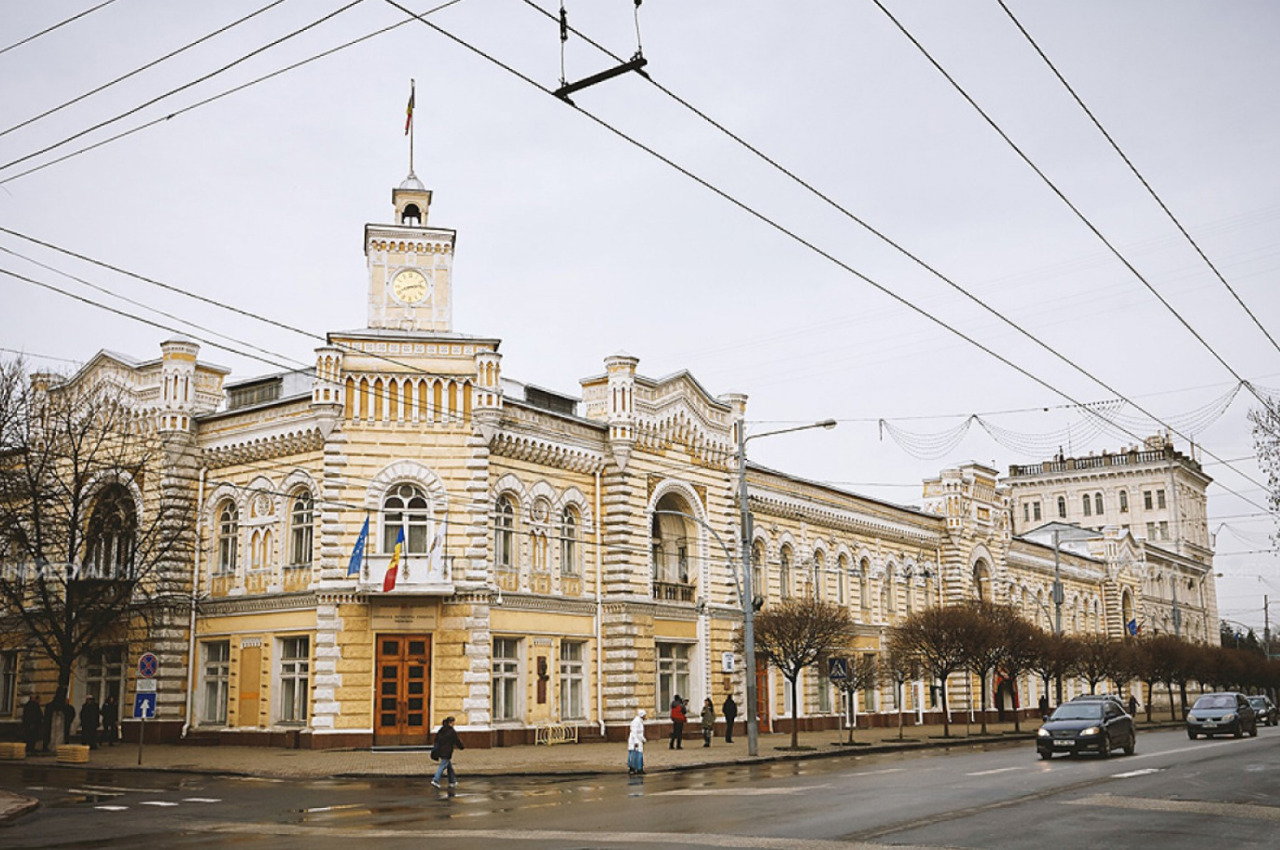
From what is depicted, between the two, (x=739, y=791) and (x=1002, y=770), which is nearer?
(x=739, y=791)

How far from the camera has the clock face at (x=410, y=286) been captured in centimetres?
3988

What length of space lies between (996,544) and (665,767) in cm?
4190

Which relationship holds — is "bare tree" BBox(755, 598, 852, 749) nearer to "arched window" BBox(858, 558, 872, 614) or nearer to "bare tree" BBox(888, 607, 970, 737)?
"bare tree" BBox(888, 607, 970, 737)

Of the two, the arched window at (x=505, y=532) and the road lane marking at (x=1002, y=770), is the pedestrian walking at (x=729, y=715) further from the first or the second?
the road lane marking at (x=1002, y=770)

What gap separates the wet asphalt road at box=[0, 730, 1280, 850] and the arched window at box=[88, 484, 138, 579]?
39.3 feet

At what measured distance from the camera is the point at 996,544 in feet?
222

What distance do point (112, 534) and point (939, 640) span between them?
30.6 m

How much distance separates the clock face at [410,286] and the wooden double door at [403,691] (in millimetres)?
11125

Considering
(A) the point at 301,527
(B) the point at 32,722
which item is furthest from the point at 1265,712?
(B) the point at 32,722

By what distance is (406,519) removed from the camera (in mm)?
36531

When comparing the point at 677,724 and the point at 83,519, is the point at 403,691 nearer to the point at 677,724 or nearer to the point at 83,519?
the point at 677,724

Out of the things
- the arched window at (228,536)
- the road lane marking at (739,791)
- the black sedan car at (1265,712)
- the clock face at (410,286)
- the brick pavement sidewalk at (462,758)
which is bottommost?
the black sedan car at (1265,712)

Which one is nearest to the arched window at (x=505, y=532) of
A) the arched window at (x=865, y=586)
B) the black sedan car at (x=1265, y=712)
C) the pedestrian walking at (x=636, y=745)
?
the pedestrian walking at (x=636, y=745)

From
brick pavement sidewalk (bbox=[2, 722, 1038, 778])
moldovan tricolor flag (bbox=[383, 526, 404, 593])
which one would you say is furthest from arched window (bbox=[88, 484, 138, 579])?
moldovan tricolor flag (bbox=[383, 526, 404, 593])
